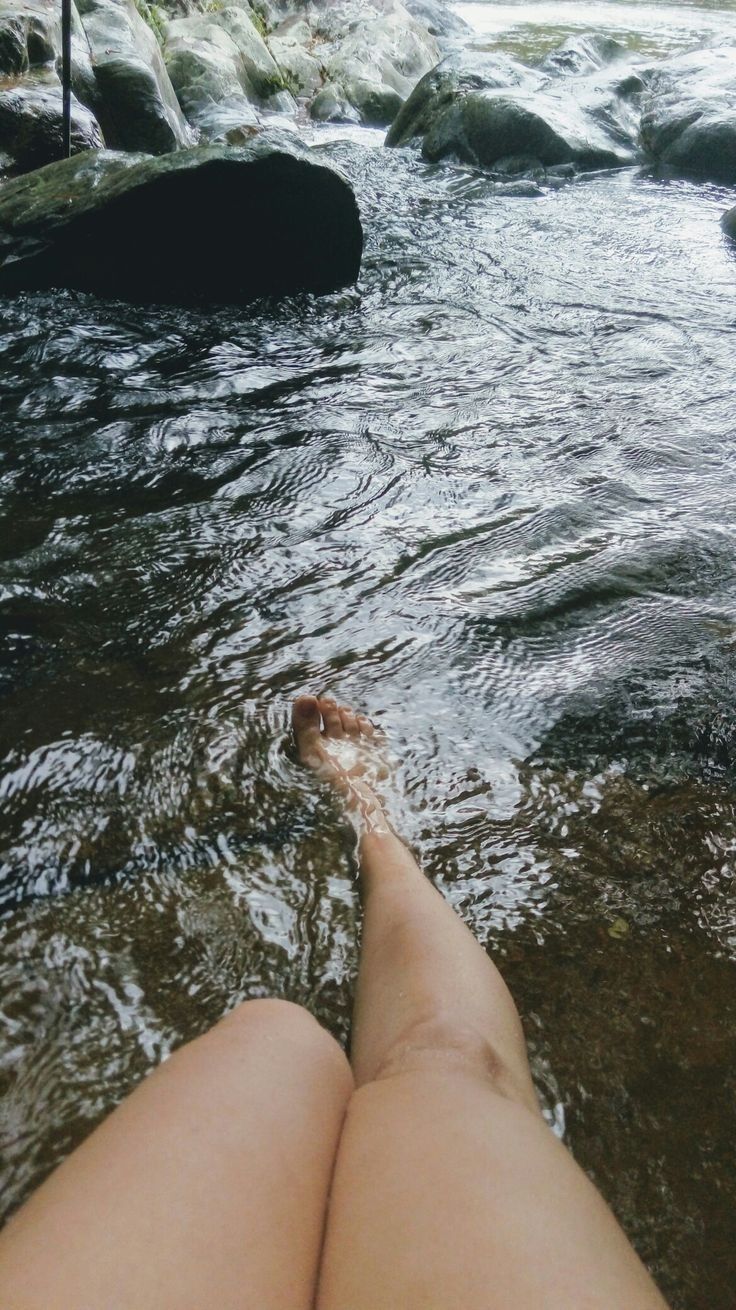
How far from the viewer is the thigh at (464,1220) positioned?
1.04 meters

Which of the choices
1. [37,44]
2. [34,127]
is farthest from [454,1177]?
[37,44]

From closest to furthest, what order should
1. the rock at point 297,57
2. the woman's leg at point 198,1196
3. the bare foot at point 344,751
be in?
the woman's leg at point 198,1196 < the bare foot at point 344,751 < the rock at point 297,57

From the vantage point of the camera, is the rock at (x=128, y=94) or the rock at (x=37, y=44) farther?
the rock at (x=128, y=94)

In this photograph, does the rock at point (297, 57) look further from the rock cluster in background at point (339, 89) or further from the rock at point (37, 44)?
the rock at point (37, 44)

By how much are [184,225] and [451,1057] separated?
19.6 ft

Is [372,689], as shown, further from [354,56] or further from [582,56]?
[354,56]

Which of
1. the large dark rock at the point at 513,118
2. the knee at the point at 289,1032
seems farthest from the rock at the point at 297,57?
the knee at the point at 289,1032

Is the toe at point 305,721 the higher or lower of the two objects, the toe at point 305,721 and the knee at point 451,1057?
the lower

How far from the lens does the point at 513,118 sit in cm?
1094

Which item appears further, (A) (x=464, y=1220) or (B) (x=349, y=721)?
(B) (x=349, y=721)

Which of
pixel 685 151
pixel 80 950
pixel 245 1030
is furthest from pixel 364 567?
pixel 685 151

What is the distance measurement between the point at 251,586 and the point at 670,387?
3.38 metres

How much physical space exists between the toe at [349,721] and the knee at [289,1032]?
105cm

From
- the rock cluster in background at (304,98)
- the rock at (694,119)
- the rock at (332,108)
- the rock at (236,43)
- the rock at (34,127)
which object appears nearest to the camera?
the rock cluster in background at (304,98)
